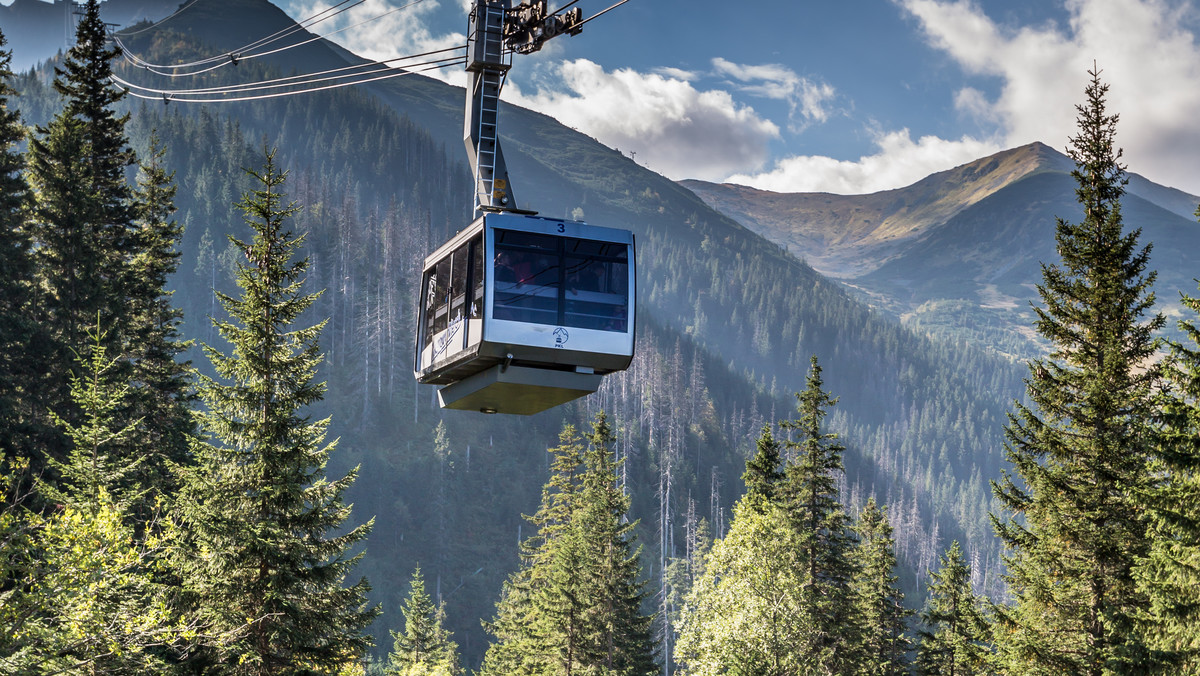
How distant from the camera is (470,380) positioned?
64.7 feet

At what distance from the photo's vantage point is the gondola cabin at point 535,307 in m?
18.0

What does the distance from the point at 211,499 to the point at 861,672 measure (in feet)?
97.4

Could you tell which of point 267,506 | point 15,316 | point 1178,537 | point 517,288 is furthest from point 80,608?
point 1178,537

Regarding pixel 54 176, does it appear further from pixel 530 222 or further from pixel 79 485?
pixel 530 222

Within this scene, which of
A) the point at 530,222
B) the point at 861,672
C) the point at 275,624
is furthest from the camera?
the point at 861,672

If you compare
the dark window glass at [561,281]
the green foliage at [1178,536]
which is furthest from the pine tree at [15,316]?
the green foliage at [1178,536]

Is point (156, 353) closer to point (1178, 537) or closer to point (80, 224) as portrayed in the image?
point (80, 224)

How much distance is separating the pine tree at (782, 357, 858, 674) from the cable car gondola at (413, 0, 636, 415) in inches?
844

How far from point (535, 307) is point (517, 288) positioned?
459 millimetres

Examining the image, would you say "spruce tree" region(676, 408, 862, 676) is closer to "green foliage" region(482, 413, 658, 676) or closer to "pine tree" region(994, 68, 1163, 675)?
"green foliage" region(482, 413, 658, 676)

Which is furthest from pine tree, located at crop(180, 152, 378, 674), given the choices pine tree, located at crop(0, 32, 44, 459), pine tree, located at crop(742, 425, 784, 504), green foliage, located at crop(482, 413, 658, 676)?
pine tree, located at crop(742, 425, 784, 504)

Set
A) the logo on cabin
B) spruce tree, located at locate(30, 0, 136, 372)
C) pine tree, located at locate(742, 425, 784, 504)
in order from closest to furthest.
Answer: the logo on cabin
spruce tree, located at locate(30, 0, 136, 372)
pine tree, located at locate(742, 425, 784, 504)

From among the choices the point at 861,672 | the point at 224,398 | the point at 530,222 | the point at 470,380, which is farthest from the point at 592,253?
the point at 861,672

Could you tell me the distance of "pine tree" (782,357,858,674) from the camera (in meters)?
39.0
